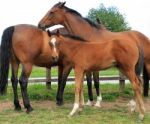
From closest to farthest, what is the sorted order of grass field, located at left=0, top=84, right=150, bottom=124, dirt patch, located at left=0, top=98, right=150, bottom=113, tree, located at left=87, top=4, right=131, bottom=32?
grass field, located at left=0, top=84, right=150, bottom=124 < dirt patch, located at left=0, top=98, right=150, bottom=113 < tree, located at left=87, top=4, right=131, bottom=32

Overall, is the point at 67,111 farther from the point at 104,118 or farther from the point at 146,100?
the point at 146,100

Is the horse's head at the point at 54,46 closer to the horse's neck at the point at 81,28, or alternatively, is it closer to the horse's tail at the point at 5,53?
the horse's neck at the point at 81,28

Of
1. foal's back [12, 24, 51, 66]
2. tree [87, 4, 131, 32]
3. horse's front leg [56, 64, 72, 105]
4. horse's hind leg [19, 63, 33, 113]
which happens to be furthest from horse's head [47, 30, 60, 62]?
tree [87, 4, 131, 32]

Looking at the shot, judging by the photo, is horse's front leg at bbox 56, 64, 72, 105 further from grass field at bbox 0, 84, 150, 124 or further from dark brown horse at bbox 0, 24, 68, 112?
dark brown horse at bbox 0, 24, 68, 112

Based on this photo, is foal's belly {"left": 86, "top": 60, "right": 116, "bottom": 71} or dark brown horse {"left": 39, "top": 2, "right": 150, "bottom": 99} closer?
foal's belly {"left": 86, "top": 60, "right": 116, "bottom": 71}

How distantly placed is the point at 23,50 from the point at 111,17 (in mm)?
44503

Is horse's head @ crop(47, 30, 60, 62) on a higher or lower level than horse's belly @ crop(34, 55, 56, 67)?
higher

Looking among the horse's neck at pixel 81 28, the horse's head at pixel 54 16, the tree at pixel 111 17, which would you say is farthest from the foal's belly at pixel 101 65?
the tree at pixel 111 17

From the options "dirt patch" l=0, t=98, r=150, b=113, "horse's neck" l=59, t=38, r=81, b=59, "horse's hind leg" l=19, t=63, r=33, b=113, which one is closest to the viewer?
"horse's neck" l=59, t=38, r=81, b=59

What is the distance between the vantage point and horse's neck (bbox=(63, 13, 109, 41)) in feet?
31.5

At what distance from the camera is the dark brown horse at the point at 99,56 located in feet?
27.1

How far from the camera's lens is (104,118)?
826cm

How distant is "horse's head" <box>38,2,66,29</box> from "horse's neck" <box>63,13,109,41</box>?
16 centimetres

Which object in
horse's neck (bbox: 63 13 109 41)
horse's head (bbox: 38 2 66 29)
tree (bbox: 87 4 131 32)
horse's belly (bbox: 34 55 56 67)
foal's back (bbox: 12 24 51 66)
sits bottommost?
tree (bbox: 87 4 131 32)
